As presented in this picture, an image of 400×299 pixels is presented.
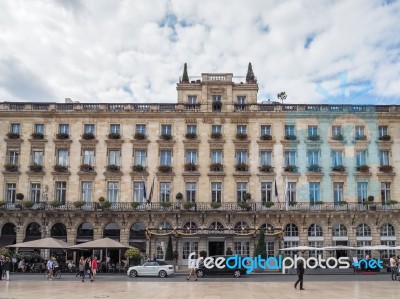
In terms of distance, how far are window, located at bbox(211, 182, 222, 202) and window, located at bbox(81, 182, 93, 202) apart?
12.5 m

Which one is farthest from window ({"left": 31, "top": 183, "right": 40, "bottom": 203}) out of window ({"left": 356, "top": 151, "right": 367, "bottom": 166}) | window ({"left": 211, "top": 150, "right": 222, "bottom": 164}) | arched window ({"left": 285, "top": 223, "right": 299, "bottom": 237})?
window ({"left": 356, "top": 151, "right": 367, "bottom": 166})

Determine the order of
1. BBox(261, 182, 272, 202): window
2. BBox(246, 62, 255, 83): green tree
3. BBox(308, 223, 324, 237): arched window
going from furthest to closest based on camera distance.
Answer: BBox(246, 62, 255, 83): green tree < BBox(261, 182, 272, 202): window < BBox(308, 223, 324, 237): arched window

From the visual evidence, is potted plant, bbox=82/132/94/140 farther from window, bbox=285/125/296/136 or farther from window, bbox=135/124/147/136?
window, bbox=285/125/296/136

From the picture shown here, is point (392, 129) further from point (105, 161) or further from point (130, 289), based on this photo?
point (130, 289)

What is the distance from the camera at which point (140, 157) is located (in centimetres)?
5309

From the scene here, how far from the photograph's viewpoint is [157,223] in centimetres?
5084

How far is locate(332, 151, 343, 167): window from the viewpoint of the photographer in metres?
52.6

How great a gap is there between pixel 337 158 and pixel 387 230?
8630mm

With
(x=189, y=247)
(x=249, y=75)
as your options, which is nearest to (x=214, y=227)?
(x=189, y=247)

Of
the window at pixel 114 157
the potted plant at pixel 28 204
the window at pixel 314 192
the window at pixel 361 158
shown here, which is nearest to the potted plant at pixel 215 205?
the window at pixel 314 192

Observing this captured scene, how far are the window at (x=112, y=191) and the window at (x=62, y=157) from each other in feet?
16.8

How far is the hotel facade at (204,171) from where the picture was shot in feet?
166

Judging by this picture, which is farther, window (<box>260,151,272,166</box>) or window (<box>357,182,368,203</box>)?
window (<box>260,151,272,166</box>)

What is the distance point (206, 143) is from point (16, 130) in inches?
791
